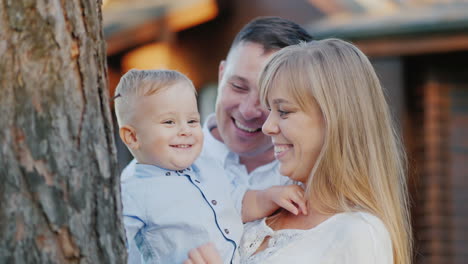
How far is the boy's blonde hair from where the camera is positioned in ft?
7.41

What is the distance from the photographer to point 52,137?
155cm

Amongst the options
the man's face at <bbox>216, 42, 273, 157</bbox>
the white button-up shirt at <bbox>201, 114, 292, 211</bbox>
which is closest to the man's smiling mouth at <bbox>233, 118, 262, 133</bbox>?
the man's face at <bbox>216, 42, 273, 157</bbox>

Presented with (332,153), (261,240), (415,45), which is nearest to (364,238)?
(332,153)

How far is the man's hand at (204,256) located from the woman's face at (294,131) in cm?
36

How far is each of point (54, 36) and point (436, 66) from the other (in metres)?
5.33

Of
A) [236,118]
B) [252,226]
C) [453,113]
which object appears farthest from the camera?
[453,113]

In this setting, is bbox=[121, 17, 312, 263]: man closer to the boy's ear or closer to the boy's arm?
the boy's arm

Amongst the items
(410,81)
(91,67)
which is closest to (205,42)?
(410,81)

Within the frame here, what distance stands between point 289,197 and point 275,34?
0.98 m

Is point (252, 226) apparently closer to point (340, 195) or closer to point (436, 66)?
point (340, 195)

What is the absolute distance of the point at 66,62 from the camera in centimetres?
158

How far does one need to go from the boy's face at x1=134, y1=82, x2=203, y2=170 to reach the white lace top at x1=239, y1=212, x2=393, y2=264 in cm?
40

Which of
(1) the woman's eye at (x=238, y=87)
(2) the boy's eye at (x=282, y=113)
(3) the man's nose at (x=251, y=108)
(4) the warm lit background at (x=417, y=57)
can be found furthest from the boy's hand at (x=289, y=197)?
(4) the warm lit background at (x=417, y=57)

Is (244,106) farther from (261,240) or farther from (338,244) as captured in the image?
(338,244)
